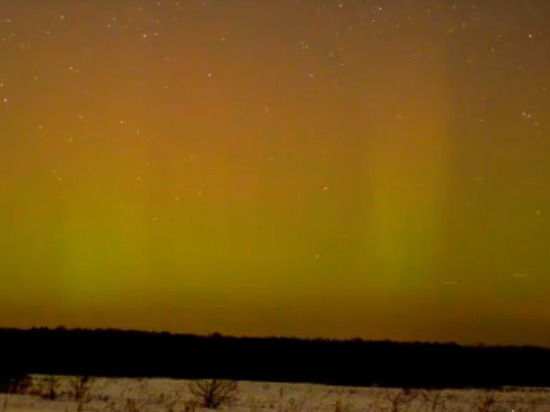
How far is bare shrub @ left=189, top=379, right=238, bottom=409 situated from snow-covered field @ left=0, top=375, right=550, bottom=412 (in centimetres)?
10

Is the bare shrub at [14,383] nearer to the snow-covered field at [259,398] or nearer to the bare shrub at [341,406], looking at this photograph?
the snow-covered field at [259,398]

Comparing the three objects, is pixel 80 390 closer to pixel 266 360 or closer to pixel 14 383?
pixel 14 383

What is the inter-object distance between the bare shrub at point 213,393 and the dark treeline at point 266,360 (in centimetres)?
532

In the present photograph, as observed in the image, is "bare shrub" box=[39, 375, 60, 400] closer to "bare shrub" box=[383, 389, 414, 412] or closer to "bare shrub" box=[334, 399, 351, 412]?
"bare shrub" box=[334, 399, 351, 412]

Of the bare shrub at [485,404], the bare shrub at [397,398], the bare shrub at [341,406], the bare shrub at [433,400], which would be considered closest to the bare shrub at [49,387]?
the bare shrub at [341,406]

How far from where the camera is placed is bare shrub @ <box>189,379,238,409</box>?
60.2 feet

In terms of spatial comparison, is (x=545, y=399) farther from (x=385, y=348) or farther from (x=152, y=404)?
(x=385, y=348)

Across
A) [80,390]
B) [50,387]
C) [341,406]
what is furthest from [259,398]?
[50,387]

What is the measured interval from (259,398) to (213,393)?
52.3 inches

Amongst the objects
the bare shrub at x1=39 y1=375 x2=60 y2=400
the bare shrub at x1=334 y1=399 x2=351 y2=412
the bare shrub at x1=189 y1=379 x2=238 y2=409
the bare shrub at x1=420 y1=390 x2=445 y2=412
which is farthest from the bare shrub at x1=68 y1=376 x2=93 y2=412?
the bare shrub at x1=420 y1=390 x2=445 y2=412

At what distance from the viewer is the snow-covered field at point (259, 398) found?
17.3 m

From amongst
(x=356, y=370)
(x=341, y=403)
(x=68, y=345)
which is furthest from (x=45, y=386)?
(x=68, y=345)

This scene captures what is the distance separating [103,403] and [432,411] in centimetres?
526

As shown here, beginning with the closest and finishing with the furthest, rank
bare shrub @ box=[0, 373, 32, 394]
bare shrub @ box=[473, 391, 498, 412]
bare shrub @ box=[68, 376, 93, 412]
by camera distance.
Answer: bare shrub @ box=[68, 376, 93, 412], bare shrub @ box=[473, 391, 498, 412], bare shrub @ box=[0, 373, 32, 394]
